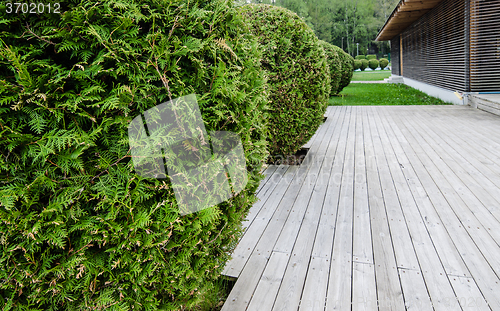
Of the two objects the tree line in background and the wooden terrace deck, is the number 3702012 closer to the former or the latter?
the wooden terrace deck

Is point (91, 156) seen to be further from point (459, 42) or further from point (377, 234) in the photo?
point (459, 42)

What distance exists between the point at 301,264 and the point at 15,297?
1670 mm

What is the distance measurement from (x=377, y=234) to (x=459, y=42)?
897cm

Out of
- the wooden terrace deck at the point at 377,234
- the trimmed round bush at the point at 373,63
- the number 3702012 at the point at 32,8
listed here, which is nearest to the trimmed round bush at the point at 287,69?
the wooden terrace deck at the point at 377,234

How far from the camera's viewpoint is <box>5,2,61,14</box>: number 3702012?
97cm

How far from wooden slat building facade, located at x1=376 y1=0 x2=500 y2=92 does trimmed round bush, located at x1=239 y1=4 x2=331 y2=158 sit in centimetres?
656

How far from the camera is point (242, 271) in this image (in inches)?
84.8

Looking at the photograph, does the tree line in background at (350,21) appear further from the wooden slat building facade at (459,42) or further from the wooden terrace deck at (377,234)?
the wooden terrace deck at (377,234)

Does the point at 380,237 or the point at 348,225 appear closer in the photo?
the point at 380,237

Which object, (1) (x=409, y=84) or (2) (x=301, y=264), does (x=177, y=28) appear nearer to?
(2) (x=301, y=264)

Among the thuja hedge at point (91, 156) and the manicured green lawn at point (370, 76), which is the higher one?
the thuja hedge at point (91, 156)

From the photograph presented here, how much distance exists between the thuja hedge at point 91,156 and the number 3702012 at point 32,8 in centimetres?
2

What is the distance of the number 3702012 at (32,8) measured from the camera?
3.17 ft

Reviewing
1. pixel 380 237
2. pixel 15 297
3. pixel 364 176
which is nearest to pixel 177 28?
pixel 15 297
